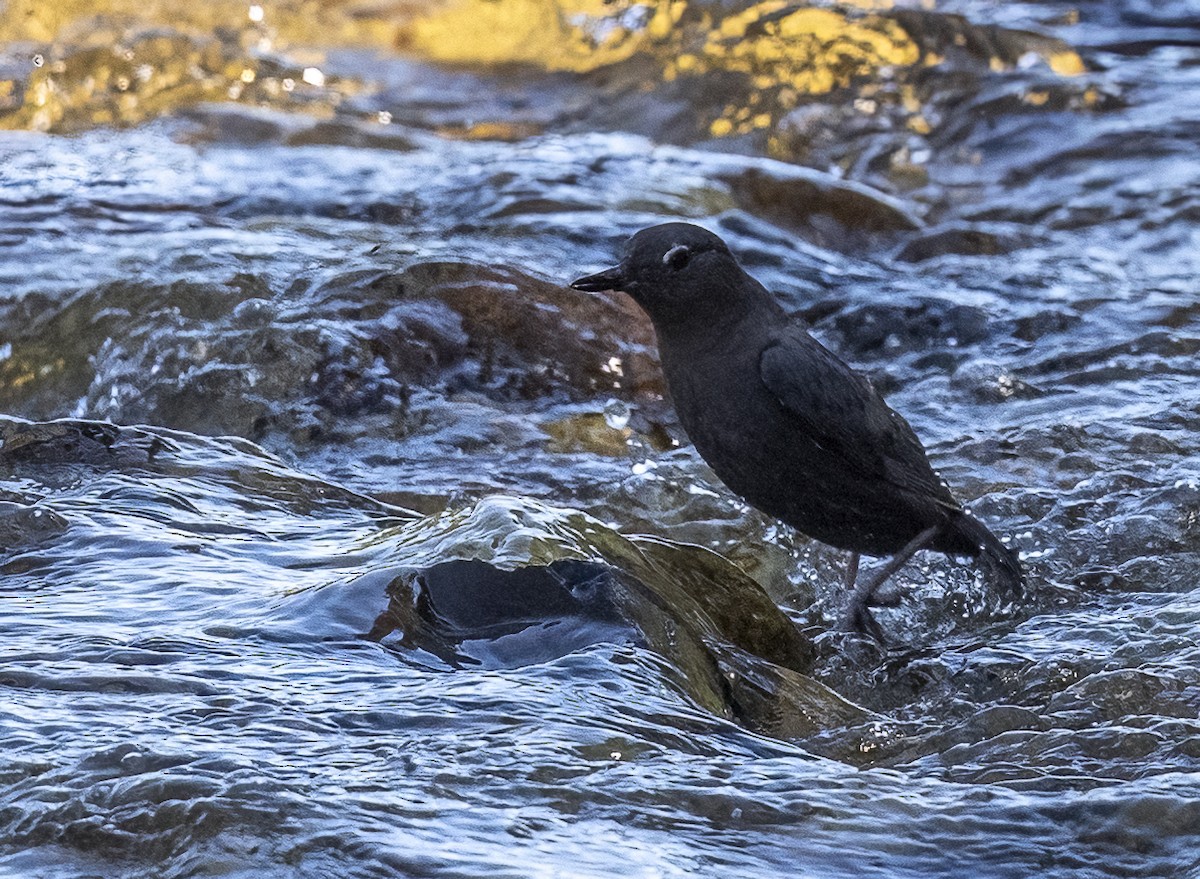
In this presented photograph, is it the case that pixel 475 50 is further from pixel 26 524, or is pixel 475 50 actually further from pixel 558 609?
pixel 558 609

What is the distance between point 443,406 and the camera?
5.94 m

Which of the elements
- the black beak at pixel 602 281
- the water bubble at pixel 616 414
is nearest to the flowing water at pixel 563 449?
the water bubble at pixel 616 414

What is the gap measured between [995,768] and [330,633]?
142 cm

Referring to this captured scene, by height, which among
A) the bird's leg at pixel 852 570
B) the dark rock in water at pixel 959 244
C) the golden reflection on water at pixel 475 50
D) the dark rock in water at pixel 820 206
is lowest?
the bird's leg at pixel 852 570

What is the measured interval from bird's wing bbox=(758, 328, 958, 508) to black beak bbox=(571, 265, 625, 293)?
1.53 ft

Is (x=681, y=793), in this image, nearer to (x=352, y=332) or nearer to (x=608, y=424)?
(x=608, y=424)

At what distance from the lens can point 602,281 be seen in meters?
4.44

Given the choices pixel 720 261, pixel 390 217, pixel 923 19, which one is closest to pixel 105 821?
pixel 720 261

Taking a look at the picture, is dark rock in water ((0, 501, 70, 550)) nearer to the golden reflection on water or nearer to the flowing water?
the flowing water

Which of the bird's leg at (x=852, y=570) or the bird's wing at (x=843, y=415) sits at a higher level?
the bird's wing at (x=843, y=415)

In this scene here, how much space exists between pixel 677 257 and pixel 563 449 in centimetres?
138

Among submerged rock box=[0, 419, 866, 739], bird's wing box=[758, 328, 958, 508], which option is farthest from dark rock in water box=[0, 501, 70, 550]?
bird's wing box=[758, 328, 958, 508]

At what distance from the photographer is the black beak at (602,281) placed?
4387 millimetres

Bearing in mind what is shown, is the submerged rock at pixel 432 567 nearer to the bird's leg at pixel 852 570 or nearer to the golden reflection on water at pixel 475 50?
the bird's leg at pixel 852 570
